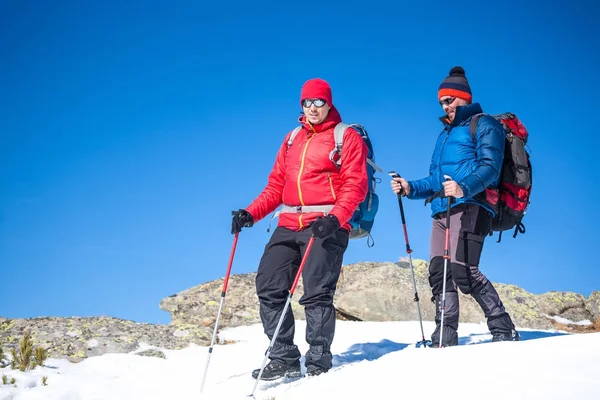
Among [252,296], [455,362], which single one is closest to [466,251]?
[455,362]

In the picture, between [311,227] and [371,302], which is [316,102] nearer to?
[311,227]

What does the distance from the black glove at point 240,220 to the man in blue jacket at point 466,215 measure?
5.87ft

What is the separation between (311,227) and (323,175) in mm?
682

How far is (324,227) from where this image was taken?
5.54m

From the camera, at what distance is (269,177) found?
22.5ft

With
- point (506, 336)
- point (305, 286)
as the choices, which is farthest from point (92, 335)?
point (506, 336)

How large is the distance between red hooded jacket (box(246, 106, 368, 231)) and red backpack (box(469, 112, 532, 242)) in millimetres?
1498

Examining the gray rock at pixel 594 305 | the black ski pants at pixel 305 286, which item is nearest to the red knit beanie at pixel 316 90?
the black ski pants at pixel 305 286

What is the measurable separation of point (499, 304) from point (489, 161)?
163cm

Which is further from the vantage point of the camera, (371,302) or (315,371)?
(371,302)

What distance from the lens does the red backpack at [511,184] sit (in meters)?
6.51

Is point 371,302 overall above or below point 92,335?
above

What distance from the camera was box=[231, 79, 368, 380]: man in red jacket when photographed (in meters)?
5.91

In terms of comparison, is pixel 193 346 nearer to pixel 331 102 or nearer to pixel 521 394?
pixel 331 102
